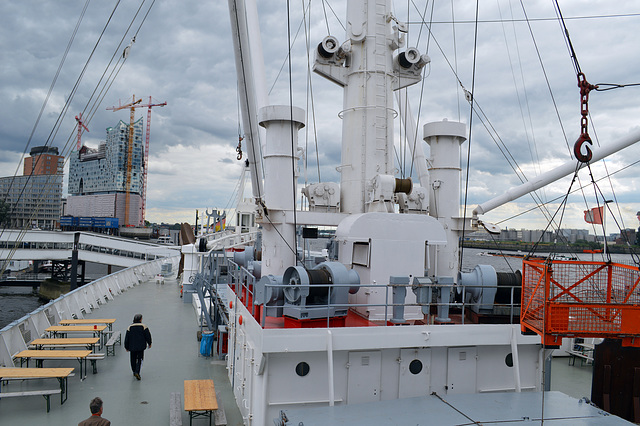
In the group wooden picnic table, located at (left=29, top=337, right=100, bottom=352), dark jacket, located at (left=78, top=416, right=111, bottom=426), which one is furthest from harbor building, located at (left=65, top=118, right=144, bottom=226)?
dark jacket, located at (left=78, top=416, right=111, bottom=426)

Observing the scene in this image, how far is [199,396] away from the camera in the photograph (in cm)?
873

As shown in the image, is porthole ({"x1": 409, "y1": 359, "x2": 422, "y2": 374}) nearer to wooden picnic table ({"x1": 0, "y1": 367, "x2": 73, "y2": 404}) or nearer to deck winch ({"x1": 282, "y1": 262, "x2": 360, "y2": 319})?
deck winch ({"x1": 282, "y1": 262, "x2": 360, "y2": 319})

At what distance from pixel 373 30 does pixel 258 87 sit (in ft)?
17.0

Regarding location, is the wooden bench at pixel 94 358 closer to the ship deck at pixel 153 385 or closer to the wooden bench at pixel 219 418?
the ship deck at pixel 153 385

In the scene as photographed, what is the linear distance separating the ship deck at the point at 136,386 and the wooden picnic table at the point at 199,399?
0.37m

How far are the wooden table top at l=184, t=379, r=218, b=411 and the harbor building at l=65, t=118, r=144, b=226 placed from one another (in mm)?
154711

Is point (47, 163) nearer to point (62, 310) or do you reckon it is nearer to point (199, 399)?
point (62, 310)

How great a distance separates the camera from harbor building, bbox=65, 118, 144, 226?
158 metres

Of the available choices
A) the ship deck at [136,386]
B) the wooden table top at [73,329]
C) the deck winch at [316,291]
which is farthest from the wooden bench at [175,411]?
the wooden table top at [73,329]

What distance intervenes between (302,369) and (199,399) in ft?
7.64

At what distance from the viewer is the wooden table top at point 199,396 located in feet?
27.0

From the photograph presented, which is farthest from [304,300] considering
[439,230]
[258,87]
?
[258,87]

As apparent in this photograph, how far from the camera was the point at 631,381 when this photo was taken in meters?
10.7

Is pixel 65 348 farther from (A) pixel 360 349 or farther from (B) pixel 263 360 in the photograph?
(A) pixel 360 349
